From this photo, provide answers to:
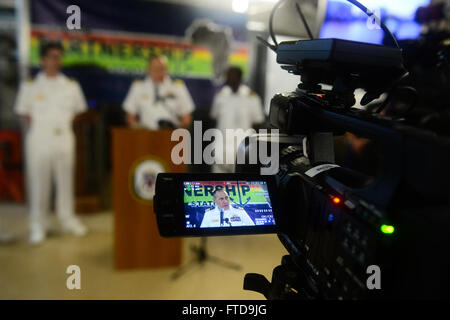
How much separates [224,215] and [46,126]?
2656mm

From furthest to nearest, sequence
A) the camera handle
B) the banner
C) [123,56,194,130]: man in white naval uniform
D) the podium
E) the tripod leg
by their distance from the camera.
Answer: the banner → [123,56,194,130]: man in white naval uniform → the tripod leg → the podium → the camera handle

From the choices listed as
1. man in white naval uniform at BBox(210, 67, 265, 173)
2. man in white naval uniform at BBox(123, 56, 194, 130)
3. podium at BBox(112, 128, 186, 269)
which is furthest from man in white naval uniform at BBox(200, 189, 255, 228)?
man in white naval uniform at BBox(210, 67, 265, 173)

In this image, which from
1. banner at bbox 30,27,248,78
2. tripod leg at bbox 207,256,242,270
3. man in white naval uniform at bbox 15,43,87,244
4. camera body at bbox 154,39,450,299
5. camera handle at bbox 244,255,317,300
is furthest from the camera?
banner at bbox 30,27,248,78

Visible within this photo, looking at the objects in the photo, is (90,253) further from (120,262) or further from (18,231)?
(18,231)

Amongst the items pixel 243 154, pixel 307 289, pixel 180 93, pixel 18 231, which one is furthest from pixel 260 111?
pixel 307 289

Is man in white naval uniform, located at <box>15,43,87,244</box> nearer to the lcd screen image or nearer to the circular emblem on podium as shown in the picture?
the circular emblem on podium

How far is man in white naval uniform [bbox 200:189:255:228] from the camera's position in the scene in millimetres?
736

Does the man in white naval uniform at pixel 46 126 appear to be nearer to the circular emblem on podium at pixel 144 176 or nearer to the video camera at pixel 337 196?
the circular emblem on podium at pixel 144 176

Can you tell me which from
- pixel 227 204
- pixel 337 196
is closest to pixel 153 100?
pixel 227 204

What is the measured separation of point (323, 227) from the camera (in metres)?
0.64

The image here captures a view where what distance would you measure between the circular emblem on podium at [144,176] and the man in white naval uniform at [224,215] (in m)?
1.72
